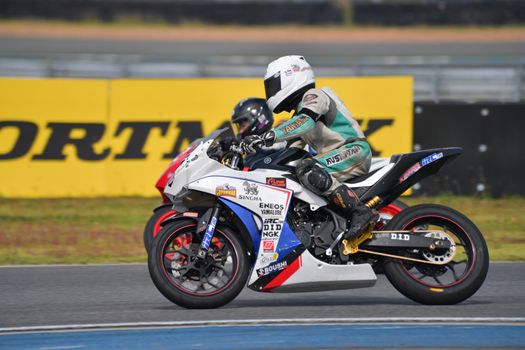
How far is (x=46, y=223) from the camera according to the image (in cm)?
1245

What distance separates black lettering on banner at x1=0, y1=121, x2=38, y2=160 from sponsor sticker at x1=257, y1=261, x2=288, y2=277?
7807mm

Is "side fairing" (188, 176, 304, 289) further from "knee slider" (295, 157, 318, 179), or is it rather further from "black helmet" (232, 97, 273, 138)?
"black helmet" (232, 97, 273, 138)

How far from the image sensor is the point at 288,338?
5562mm

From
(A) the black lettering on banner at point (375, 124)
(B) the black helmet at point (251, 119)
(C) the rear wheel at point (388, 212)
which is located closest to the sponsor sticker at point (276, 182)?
(C) the rear wheel at point (388, 212)

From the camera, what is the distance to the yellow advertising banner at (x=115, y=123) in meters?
13.5

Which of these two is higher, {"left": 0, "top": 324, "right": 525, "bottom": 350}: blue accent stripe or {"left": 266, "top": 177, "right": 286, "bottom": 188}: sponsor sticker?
{"left": 266, "top": 177, "right": 286, "bottom": 188}: sponsor sticker

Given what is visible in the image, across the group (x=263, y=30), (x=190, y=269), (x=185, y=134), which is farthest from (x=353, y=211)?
(x=263, y=30)

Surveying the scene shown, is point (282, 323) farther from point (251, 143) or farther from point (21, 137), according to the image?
point (21, 137)

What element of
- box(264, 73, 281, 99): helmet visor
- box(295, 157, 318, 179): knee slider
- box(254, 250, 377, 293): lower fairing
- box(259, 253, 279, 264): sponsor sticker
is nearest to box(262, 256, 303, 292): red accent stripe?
box(254, 250, 377, 293): lower fairing

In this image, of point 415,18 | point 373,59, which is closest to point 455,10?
point 415,18

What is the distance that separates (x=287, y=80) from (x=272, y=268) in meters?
1.33

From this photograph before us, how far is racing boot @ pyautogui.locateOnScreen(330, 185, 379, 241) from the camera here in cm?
650

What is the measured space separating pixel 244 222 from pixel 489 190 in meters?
7.65

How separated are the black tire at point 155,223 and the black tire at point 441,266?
2.42 m
